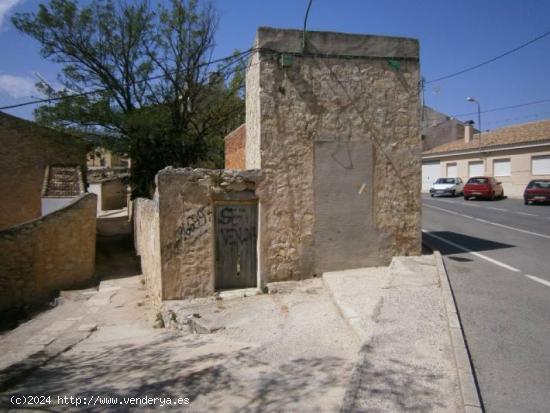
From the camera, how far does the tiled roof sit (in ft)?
88.7

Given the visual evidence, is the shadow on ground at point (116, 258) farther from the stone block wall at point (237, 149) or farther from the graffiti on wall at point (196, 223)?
the graffiti on wall at point (196, 223)

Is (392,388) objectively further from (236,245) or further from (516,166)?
(516,166)

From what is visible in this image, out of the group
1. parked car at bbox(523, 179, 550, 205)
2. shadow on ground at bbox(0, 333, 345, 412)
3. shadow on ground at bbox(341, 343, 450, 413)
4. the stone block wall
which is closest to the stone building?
the stone block wall

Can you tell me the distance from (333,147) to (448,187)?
2487 cm

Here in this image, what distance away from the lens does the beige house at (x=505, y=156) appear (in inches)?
1053

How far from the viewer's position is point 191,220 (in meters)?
8.43

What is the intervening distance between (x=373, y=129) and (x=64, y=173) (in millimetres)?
14191

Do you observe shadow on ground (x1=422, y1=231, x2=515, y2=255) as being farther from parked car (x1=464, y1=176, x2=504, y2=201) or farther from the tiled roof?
the tiled roof

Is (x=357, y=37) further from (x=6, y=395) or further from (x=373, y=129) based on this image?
(x=6, y=395)

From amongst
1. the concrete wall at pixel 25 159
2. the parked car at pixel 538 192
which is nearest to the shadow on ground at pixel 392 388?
the concrete wall at pixel 25 159

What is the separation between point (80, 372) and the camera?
559 centimetres

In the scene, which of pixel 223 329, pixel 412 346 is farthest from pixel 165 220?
pixel 412 346

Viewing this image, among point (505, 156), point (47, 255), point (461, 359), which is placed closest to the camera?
point (461, 359)

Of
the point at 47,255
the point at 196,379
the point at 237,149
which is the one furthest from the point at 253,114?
the point at 47,255
